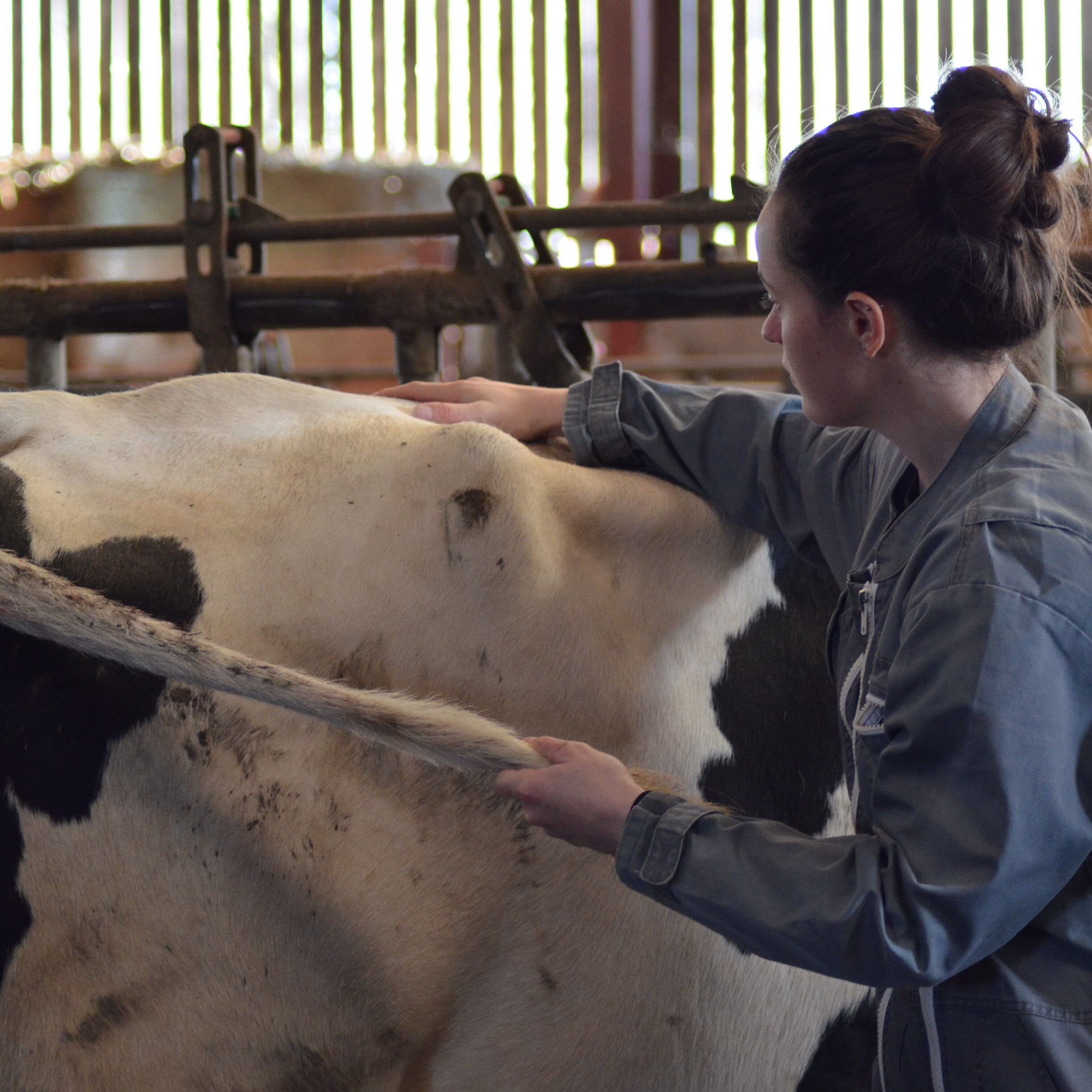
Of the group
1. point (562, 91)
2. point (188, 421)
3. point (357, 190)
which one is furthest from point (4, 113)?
point (188, 421)

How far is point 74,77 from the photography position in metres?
5.39

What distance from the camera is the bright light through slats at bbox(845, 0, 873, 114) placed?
5078 millimetres

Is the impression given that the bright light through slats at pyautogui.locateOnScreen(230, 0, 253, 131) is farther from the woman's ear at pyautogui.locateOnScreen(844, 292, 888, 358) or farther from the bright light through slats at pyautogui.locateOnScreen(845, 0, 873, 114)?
the woman's ear at pyautogui.locateOnScreen(844, 292, 888, 358)

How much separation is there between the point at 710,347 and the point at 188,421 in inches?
154

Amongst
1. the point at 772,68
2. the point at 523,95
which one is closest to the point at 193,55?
the point at 523,95

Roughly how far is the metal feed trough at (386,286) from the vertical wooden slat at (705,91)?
11.7 ft

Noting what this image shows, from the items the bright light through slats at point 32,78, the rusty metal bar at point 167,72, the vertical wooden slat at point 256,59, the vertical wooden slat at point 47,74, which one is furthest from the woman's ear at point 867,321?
the bright light through slats at point 32,78

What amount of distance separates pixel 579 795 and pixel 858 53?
16.6 feet

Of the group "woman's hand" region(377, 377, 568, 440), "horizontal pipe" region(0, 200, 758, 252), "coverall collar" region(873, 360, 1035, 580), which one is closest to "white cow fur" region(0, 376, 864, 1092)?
"woman's hand" region(377, 377, 568, 440)

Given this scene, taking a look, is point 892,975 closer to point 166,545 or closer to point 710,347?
point 166,545

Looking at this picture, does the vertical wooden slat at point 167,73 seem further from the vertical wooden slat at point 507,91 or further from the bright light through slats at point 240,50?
the vertical wooden slat at point 507,91

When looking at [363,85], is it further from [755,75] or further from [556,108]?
[755,75]

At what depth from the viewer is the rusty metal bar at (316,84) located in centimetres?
524

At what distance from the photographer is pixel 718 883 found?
0.70m
